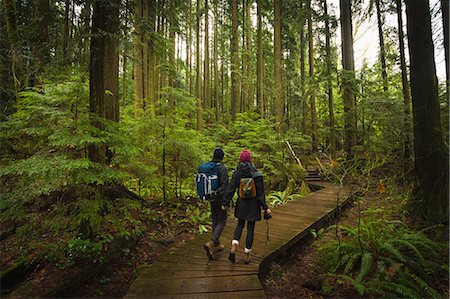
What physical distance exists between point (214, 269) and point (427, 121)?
220 inches

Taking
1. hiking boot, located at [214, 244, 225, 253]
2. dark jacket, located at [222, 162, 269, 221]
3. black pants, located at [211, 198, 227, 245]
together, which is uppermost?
dark jacket, located at [222, 162, 269, 221]

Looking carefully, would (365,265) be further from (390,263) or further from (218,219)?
(218,219)

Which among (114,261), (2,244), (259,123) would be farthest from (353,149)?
(2,244)

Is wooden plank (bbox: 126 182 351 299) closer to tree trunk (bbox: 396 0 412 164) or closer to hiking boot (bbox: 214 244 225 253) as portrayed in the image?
hiking boot (bbox: 214 244 225 253)

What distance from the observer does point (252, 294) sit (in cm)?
321

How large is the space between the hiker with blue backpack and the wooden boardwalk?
0.28 metres

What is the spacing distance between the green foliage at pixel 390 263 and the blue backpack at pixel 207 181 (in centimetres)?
262

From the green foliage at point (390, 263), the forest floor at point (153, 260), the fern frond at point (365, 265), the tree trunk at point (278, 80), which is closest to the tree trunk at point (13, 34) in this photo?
the forest floor at point (153, 260)

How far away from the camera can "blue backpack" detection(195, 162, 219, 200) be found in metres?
4.17

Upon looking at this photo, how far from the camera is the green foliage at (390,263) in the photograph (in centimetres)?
360

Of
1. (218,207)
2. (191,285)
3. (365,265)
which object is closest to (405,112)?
(365,265)

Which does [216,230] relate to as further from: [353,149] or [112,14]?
[353,149]

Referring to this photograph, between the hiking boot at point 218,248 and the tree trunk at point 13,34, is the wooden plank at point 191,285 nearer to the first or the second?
the hiking boot at point 218,248

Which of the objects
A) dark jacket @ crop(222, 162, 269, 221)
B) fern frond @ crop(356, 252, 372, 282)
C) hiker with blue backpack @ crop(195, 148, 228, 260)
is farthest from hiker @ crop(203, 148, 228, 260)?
fern frond @ crop(356, 252, 372, 282)
